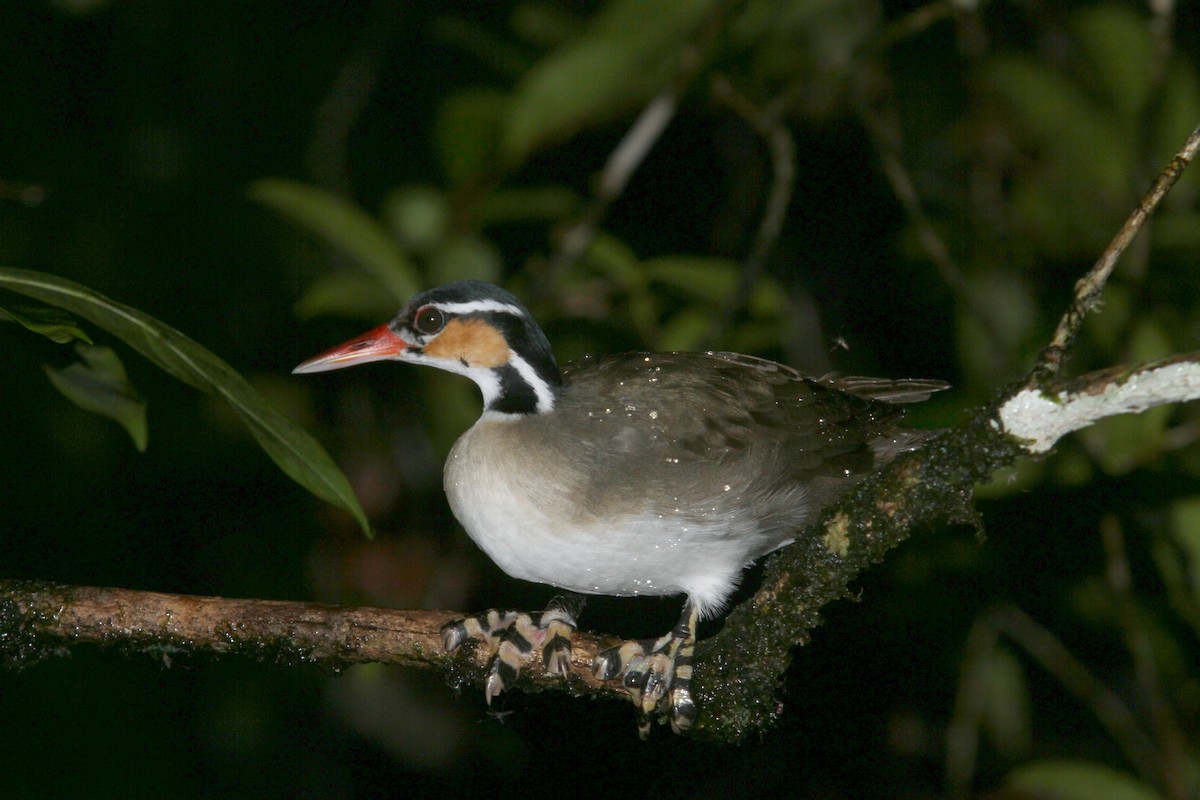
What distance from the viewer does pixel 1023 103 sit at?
251 inches

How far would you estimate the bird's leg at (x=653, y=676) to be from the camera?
3.47 metres

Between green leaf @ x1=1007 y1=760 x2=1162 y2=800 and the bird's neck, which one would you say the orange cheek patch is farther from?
green leaf @ x1=1007 y1=760 x2=1162 y2=800

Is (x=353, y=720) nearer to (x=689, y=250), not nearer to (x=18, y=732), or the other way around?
(x=18, y=732)

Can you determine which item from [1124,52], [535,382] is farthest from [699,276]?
[1124,52]

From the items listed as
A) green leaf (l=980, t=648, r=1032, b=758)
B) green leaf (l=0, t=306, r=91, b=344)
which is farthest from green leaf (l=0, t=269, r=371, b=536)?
green leaf (l=980, t=648, r=1032, b=758)

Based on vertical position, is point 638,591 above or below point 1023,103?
below

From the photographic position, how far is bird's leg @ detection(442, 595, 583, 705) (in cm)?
358

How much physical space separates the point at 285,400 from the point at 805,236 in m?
3.85

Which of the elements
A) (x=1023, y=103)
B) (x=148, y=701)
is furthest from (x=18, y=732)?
(x=1023, y=103)

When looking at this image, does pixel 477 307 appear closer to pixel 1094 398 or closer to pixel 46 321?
pixel 46 321

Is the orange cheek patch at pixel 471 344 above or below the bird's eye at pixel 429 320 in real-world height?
below

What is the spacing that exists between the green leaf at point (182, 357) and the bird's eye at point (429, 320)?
1.07 metres

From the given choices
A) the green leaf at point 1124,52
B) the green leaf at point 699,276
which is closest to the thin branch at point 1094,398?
the green leaf at point 699,276

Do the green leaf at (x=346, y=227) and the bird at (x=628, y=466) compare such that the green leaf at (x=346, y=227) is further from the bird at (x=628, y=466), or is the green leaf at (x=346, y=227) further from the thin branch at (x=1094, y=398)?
the thin branch at (x=1094, y=398)
